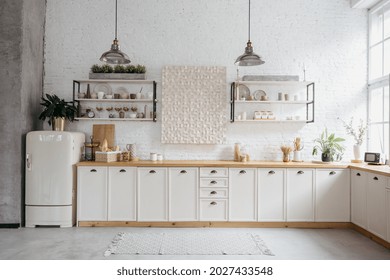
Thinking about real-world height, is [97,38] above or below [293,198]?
above

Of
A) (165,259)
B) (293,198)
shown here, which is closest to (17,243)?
(165,259)

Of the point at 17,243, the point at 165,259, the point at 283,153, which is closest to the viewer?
the point at 165,259

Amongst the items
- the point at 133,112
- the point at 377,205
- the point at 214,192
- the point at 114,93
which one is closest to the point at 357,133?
the point at 377,205

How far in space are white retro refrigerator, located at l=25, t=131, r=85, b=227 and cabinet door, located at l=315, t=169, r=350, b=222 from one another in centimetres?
386

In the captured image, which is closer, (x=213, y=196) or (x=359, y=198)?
(x=359, y=198)

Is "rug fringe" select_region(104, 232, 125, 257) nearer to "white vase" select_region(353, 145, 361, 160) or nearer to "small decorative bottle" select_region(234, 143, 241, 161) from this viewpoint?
"small decorative bottle" select_region(234, 143, 241, 161)

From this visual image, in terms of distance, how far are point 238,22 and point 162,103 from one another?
2.00 m

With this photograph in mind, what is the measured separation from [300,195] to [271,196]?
451 mm

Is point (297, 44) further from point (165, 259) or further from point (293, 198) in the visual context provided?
point (165, 259)

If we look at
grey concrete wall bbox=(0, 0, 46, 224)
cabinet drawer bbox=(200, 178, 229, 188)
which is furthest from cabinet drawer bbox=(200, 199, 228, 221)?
grey concrete wall bbox=(0, 0, 46, 224)

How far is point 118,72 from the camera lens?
19.2 ft

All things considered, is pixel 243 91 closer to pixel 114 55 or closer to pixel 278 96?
pixel 278 96

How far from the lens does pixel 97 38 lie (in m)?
6.00

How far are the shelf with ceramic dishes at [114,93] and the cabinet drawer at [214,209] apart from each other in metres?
1.74
